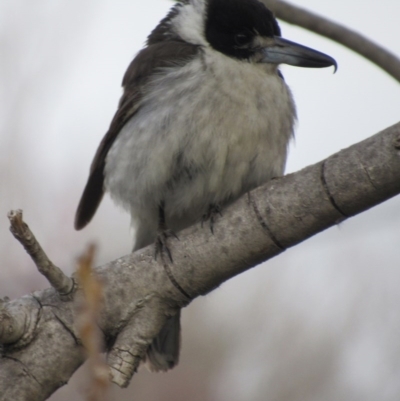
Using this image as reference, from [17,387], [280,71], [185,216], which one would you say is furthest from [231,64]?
[17,387]

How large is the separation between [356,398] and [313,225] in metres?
2.28

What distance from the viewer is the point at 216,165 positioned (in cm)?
333

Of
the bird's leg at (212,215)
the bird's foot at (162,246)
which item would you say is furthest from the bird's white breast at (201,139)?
the bird's foot at (162,246)

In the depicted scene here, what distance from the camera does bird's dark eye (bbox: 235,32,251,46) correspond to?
3.84 m

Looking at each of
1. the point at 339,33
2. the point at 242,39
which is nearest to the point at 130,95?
the point at 242,39

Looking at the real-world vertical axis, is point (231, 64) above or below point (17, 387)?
above

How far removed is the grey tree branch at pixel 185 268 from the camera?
7.65 feet

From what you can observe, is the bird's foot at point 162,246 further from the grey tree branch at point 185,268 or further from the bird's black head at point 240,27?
the bird's black head at point 240,27

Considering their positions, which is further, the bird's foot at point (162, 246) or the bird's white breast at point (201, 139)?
the bird's white breast at point (201, 139)

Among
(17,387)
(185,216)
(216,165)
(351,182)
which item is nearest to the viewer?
(351,182)

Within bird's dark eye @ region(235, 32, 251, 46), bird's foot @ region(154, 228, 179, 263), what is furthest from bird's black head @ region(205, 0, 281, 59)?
bird's foot @ region(154, 228, 179, 263)

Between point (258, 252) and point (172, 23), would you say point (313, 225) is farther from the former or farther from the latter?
point (172, 23)

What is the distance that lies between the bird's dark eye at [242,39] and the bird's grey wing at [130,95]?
225mm

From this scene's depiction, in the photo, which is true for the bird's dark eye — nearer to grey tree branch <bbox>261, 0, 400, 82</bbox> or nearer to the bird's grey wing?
the bird's grey wing
